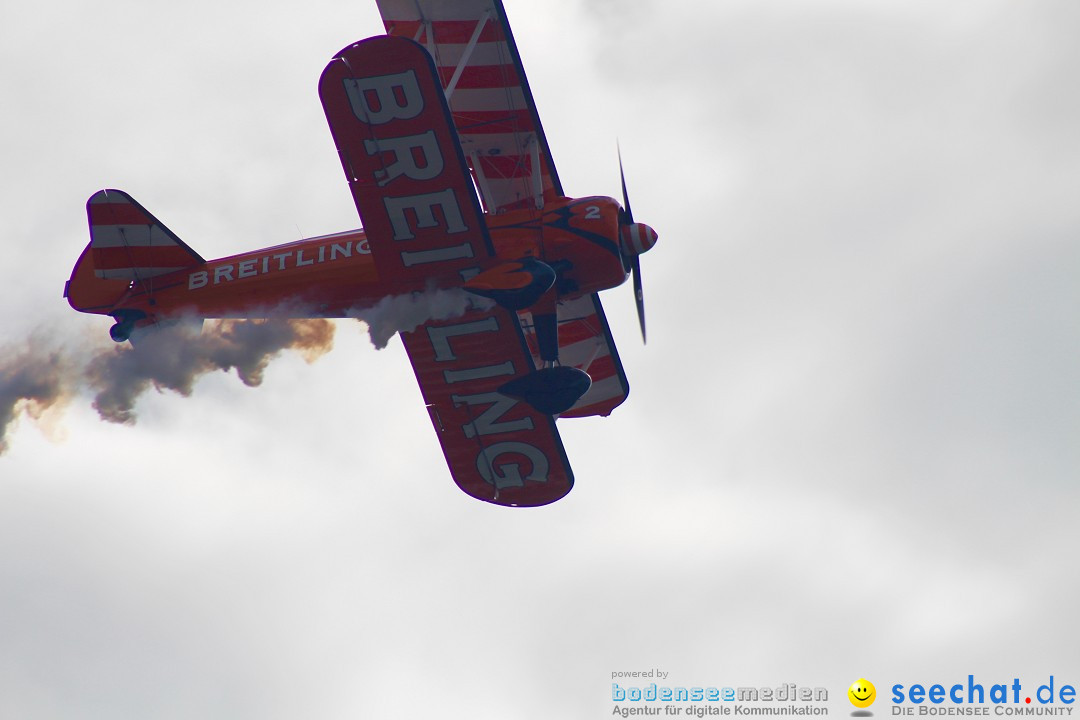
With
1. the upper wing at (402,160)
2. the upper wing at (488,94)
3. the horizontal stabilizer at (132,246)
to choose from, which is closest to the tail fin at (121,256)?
the horizontal stabilizer at (132,246)

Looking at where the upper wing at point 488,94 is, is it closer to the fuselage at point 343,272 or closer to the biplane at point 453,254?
the biplane at point 453,254

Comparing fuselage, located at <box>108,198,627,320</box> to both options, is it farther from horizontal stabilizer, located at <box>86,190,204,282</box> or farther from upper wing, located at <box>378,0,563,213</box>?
upper wing, located at <box>378,0,563,213</box>

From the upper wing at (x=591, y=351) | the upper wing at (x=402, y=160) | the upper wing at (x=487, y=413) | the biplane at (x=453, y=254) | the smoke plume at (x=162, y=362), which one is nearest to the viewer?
the upper wing at (x=402, y=160)

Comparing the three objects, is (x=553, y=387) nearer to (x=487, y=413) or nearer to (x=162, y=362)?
(x=487, y=413)

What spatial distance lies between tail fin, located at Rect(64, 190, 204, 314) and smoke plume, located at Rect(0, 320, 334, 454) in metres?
0.81

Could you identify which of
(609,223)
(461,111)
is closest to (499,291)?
(609,223)

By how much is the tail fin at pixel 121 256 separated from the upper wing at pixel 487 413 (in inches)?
149

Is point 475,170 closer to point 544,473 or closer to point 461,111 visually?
point 461,111

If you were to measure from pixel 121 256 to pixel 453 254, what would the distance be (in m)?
5.27

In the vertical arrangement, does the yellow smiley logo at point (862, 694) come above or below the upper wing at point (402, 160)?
below

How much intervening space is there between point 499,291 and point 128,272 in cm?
589

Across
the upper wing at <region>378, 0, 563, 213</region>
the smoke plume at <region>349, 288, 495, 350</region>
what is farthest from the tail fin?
the upper wing at <region>378, 0, 563, 213</region>

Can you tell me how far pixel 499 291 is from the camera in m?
16.9

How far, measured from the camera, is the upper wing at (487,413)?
18.4m
